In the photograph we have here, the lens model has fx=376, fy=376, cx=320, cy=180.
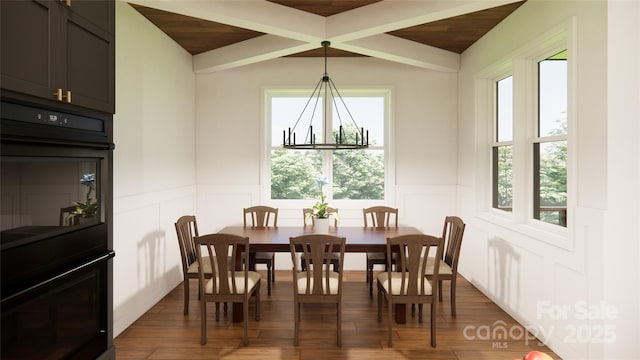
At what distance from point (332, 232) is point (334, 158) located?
1568 mm

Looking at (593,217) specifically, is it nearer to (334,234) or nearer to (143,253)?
(334,234)

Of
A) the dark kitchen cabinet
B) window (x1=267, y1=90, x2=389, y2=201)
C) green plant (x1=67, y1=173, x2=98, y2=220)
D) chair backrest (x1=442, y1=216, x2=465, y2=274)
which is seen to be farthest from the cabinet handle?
window (x1=267, y1=90, x2=389, y2=201)

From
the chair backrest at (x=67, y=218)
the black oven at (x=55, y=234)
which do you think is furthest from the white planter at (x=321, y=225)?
the chair backrest at (x=67, y=218)

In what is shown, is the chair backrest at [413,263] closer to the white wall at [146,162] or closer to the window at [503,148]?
the window at [503,148]

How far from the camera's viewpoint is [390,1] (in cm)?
334

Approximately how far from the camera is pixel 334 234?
12.3 feet

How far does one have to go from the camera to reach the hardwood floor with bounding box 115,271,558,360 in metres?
2.81

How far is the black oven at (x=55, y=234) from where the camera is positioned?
1.45 meters

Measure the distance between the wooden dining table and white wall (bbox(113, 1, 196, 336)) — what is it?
0.80 m

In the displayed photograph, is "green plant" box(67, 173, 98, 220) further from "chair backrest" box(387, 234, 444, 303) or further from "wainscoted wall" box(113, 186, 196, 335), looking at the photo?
"chair backrest" box(387, 234, 444, 303)

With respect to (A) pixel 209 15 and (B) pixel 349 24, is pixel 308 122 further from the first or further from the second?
(A) pixel 209 15

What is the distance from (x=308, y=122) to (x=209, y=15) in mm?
2266

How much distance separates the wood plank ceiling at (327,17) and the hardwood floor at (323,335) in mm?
2666

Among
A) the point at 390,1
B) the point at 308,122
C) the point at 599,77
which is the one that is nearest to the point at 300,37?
the point at 390,1
